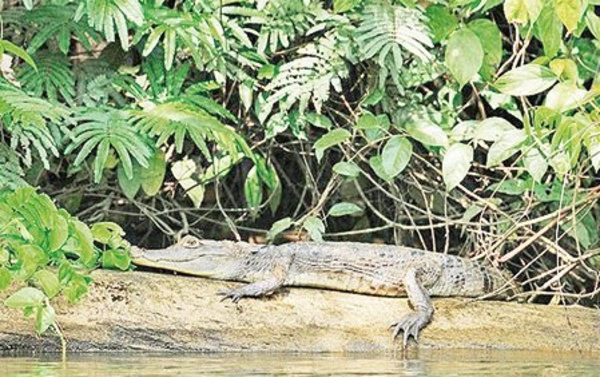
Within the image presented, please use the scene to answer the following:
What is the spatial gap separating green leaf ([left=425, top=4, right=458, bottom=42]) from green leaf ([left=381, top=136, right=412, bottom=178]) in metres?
0.51

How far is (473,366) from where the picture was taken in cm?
432

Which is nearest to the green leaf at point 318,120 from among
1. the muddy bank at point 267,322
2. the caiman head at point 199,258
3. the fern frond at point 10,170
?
the caiman head at point 199,258

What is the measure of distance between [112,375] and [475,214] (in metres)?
2.51

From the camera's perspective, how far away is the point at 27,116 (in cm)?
486

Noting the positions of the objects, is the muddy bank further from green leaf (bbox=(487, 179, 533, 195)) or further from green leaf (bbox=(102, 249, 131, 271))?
green leaf (bbox=(487, 179, 533, 195))

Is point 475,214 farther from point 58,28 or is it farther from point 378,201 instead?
point 58,28

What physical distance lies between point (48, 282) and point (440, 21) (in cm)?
213

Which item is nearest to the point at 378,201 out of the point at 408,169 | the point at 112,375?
the point at 408,169

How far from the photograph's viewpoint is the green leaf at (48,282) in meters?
4.30

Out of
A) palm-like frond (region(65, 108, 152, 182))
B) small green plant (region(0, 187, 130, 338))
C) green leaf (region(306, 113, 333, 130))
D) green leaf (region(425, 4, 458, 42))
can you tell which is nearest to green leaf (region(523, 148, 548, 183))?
green leaf (region(425, 4, 458, 42))

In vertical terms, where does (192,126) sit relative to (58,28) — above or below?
below

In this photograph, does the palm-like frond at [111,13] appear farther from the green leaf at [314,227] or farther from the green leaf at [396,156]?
the green leaf at [314,227]

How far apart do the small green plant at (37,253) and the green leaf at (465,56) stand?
1.54 metres

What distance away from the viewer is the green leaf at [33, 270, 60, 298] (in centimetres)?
430
